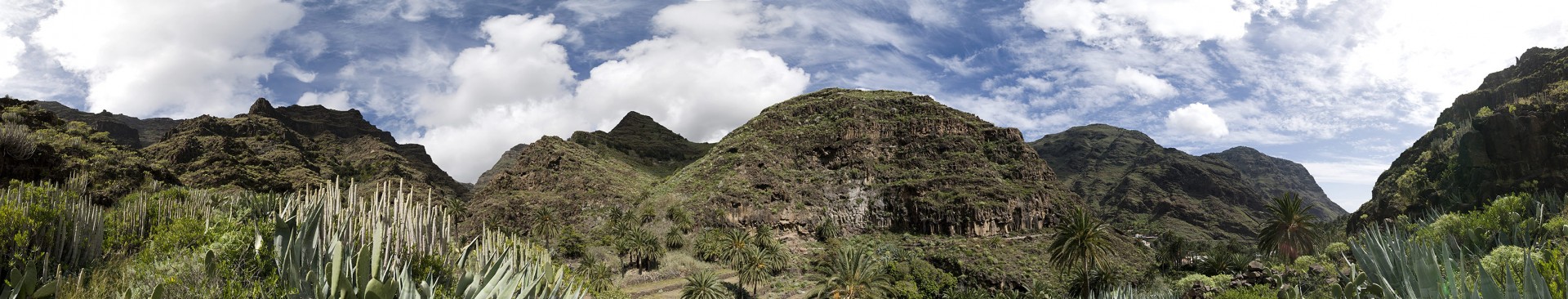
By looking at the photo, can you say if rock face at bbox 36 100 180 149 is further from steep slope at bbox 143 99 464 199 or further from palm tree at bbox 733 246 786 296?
palm tree at bbox 733 246 786 296

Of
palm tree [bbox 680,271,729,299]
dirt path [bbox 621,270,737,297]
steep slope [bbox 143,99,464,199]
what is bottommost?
dirt path [bbox 621,270,737,297]

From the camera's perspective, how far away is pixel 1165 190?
14612 centimetres

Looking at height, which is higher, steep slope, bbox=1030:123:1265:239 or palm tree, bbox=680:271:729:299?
steep slope, bbox=1030:123:1265:239

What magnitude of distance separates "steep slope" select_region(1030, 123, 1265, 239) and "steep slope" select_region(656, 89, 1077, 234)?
39014mm

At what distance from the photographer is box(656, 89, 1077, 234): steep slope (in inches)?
2896

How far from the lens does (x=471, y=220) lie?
67125 mm

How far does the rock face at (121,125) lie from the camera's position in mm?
80688

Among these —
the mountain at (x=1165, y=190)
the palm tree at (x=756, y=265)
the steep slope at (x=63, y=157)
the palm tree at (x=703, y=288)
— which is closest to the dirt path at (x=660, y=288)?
the palm tree at (x=756, y=265)

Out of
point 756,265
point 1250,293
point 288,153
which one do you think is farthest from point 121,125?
point 1250,293

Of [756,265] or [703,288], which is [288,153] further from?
[703,288]

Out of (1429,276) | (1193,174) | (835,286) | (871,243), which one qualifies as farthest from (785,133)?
(1193,174)

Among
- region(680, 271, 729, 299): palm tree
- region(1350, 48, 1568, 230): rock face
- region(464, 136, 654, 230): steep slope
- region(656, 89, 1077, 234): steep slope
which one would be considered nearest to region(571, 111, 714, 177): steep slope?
region(464, 136, 654, 230): steep slope

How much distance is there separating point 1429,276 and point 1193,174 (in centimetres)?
17536

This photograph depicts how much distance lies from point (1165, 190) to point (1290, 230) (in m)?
125
